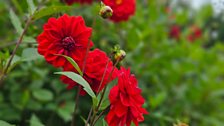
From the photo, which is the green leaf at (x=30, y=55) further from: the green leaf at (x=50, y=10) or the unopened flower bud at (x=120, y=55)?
the unopened flower bud at (x=120, y=55)

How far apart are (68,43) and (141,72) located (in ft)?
4.56

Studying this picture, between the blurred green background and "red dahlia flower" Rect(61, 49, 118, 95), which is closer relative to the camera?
"red dahlia flower" Rect(61, 49, 118, 95)

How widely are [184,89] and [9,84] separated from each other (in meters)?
1.22

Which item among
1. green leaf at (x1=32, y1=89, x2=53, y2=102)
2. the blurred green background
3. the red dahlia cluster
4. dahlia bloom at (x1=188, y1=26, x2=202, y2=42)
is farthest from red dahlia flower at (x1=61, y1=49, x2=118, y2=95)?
dahlia bloom at (x1=188, y1=26, x2=202, y2=42)

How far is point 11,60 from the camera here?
1099 mm

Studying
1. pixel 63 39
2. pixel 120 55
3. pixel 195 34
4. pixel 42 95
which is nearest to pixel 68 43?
pixel 63 39

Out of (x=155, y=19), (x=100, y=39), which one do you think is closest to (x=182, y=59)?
(x=155, y=19)

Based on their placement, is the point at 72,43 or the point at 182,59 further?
the point at 182,59

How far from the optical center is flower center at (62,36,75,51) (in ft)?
3.28

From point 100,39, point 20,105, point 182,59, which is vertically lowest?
point 20,105

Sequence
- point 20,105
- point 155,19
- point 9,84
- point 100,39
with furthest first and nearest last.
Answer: point 155,19, point 100,39, point 9,84, point 20,105

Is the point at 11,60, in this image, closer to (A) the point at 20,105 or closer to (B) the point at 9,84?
(A) the point at 20,105

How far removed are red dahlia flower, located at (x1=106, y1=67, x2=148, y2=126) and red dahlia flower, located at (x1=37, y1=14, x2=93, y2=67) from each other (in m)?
0.13

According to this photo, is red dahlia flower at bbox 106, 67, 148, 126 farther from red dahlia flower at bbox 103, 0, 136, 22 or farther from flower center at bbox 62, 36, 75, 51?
red dahlia flower at bbox 103, 0, 136, 22
